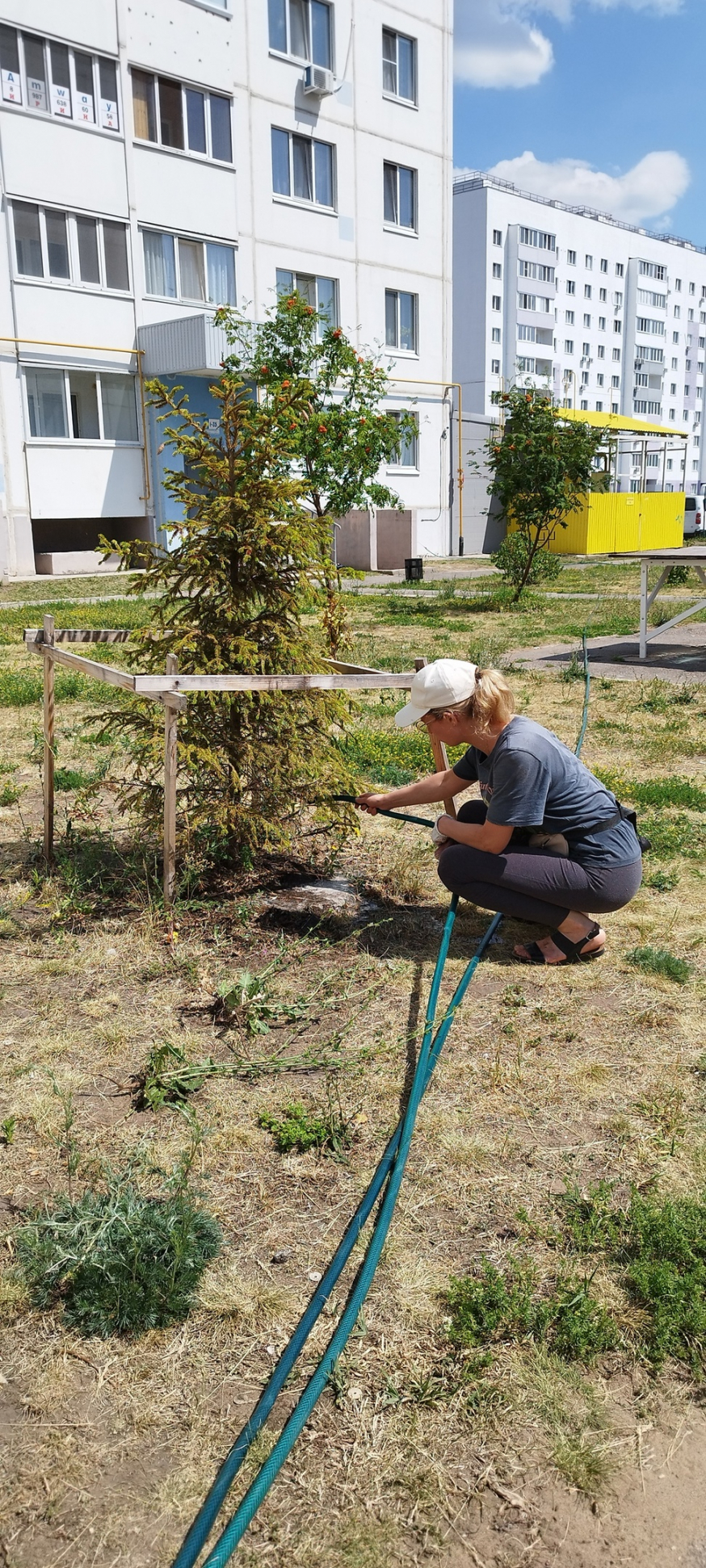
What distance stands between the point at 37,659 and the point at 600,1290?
10130 millimetres

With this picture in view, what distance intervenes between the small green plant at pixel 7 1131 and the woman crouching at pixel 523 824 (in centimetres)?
185

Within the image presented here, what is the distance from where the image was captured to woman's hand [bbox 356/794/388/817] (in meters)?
4.54

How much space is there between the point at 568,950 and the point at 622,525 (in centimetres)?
3199

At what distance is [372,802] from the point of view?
4594 millimetres

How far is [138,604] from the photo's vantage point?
1562 centimetres

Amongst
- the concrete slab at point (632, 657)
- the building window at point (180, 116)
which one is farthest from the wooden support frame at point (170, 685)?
the building window at point (180, 116)

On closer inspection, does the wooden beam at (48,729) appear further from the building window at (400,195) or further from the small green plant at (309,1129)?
the building window at (400,195)

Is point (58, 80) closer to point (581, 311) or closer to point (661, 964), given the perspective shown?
point (661, 964)

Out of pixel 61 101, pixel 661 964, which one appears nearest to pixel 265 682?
pixel 661 964

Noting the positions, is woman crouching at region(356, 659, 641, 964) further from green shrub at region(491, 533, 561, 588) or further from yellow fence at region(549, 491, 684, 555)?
yellow fence at region(549, 491, 684, 555)

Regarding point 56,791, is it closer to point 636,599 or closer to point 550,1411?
point 550,1411

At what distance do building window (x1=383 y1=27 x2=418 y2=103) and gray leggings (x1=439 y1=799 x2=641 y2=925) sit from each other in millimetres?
30538

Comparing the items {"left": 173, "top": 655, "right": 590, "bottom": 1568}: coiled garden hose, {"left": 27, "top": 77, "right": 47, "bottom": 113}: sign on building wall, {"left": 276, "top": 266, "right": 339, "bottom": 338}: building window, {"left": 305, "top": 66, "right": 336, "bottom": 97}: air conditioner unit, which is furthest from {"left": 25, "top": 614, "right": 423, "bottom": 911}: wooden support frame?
{"left": 305, "top": 66, "right": 336, "bottom": 97}: air conditioner unit

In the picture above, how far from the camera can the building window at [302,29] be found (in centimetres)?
2612
